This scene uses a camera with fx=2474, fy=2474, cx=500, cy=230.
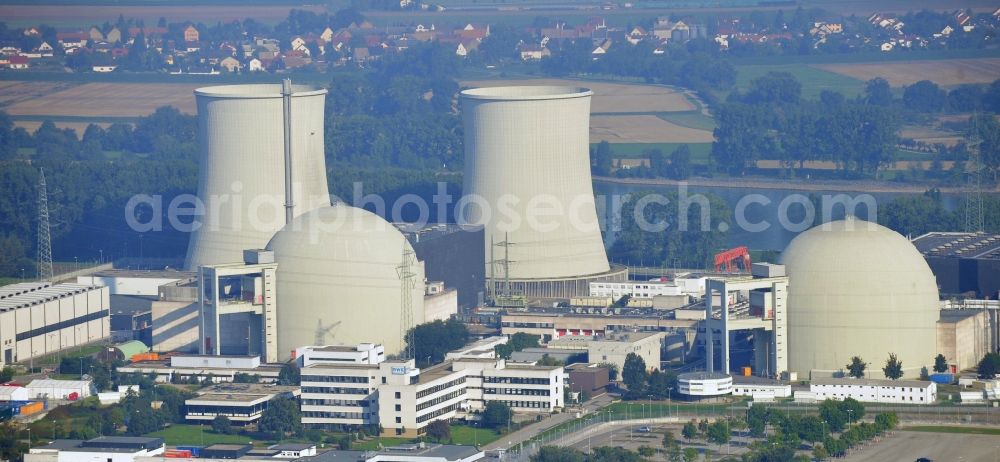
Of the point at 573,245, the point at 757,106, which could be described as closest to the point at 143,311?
the point at 573,245

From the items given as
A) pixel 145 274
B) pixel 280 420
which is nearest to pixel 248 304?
pixel 280 420

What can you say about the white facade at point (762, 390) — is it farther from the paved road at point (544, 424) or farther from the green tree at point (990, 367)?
the green tree at point (990, 367)

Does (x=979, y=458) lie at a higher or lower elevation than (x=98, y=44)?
lower

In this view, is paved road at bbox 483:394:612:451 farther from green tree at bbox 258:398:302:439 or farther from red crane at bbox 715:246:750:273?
red crane at bbox 715:246:750:273

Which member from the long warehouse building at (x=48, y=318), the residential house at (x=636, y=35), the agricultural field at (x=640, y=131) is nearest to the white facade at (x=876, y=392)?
the long warehouse building at (x=48, y=318)

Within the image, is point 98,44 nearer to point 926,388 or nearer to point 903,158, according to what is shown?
point 903,158
